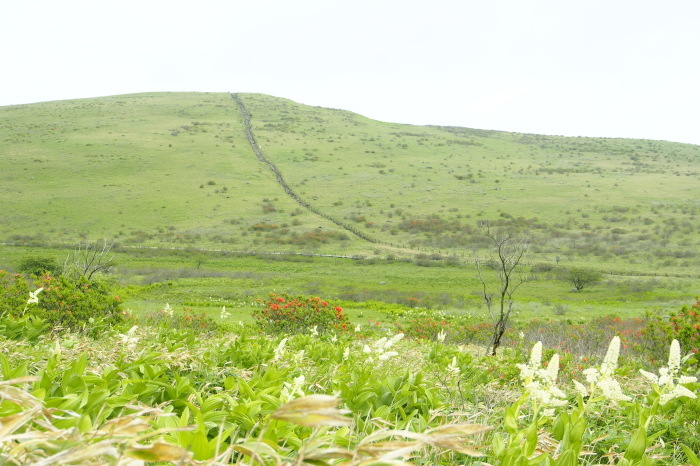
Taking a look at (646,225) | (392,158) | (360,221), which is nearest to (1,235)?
(360,221)

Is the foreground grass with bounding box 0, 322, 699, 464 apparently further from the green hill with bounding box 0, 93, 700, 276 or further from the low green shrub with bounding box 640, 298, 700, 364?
the green hill with bounding box 0, 93, 700, 276

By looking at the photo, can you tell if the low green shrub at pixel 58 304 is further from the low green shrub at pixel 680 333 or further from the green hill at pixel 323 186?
the green hill at pixel 323 186

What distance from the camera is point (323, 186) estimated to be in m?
72.6

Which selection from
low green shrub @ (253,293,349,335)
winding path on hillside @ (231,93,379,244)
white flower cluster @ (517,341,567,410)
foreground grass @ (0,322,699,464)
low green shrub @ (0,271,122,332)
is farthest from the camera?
winding path on hillside @ (231,93,379,244)

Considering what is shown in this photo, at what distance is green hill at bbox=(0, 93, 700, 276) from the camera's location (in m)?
49.6

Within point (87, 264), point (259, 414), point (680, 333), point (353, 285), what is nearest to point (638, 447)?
point (259, 414)

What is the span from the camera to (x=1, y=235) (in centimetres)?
4738

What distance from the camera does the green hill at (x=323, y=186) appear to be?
163 ft

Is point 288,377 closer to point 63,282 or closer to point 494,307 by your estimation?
point 63,282

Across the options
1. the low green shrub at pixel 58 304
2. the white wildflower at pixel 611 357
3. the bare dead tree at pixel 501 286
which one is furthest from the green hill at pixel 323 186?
the white wildflower at pixel 611 357

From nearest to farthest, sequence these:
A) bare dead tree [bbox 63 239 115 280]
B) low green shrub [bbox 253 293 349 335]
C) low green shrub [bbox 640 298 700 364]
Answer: low green shrub [bbox 640 298 700 364], low green shrub [bbox 253 293 349 335], bare dead tree [bbox 63 239 115 280]

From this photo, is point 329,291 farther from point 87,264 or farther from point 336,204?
point 336,204

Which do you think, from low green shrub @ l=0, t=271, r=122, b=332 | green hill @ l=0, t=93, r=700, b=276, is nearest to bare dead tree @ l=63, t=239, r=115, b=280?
low green shrub @ l=0, t=271, r=122, b=332

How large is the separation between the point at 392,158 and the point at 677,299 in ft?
219
